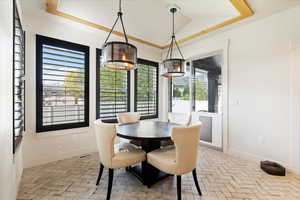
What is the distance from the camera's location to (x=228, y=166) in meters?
2.57

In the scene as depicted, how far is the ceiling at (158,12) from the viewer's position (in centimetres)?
242

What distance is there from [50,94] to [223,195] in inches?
127

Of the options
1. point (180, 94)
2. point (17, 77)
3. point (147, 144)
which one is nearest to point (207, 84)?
point (180, 94)

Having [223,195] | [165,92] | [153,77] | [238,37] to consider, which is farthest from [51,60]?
[238,37]

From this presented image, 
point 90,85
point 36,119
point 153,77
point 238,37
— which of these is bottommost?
point 36,119

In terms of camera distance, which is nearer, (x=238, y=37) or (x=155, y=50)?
(x=238, y=37)

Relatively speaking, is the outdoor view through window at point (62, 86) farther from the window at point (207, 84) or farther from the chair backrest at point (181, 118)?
the window at point (207, 84)

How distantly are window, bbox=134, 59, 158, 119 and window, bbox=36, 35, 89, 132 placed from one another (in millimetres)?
1431

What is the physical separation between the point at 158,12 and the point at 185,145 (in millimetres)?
2794

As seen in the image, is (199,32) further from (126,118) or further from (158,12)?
(126,118)

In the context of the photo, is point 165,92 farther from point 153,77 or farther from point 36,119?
point 36,119

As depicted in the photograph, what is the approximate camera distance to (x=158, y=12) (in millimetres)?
3021

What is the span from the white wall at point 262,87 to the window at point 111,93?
2508 mm

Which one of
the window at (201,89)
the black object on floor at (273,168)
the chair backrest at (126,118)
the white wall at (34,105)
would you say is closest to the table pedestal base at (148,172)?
the chair backrest at (126,118)
